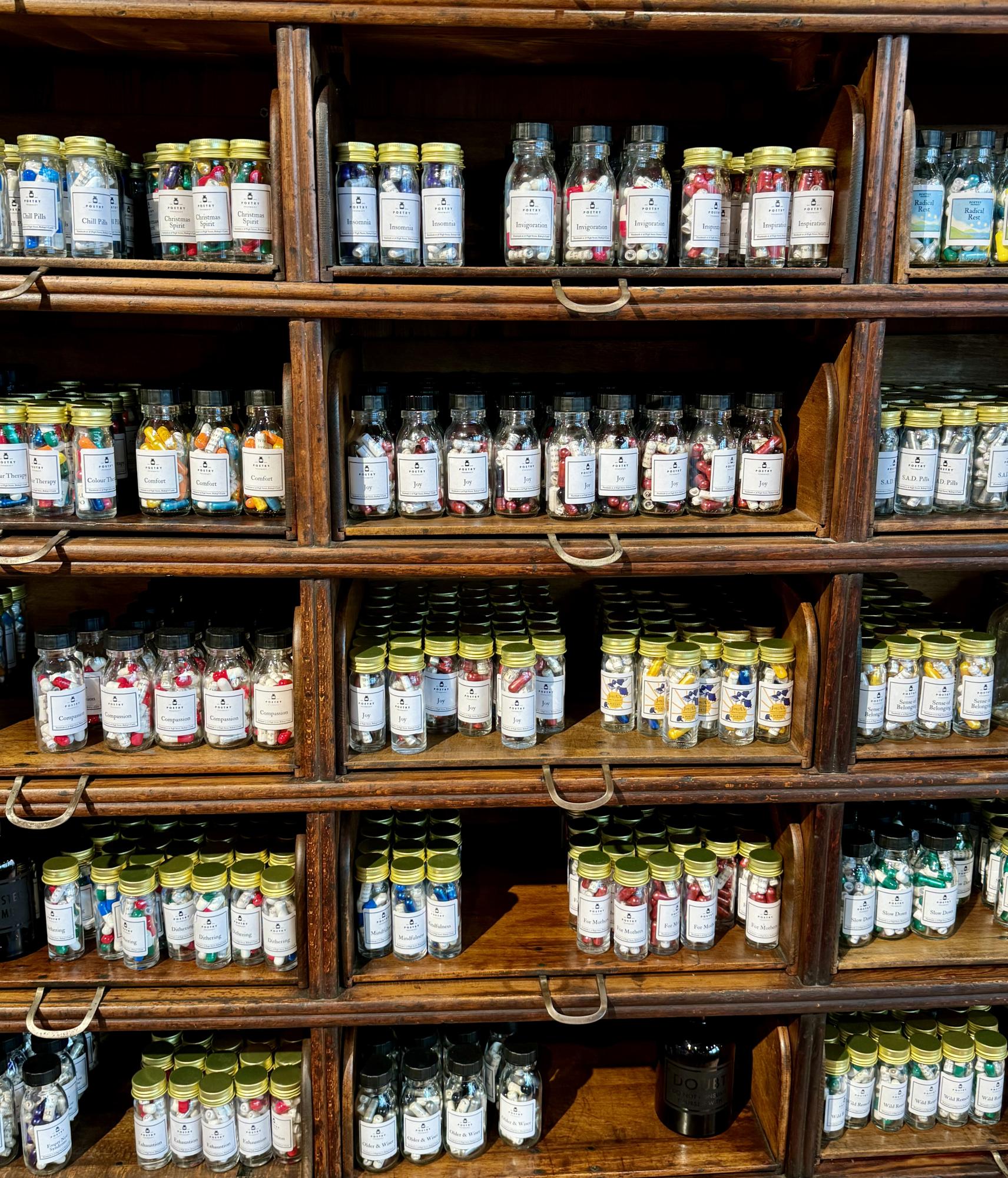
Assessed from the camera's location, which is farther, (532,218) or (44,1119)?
(44,1119)

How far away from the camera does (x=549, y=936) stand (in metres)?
1.89

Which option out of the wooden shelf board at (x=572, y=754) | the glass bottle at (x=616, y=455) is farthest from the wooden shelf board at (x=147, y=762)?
the glass bottle at (x=616, y=455)

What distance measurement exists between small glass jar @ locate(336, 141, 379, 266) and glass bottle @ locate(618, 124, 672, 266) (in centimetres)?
39

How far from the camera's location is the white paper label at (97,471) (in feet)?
5.51

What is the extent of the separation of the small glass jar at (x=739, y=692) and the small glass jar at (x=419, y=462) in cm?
55

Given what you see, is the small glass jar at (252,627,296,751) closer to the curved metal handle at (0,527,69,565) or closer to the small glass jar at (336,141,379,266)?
the curved metal handle at (0,527,69,565)

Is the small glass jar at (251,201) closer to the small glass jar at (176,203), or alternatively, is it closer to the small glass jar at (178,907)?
the small glass jar at (176,203)

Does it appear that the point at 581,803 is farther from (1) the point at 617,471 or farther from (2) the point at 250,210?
(2) the point at 250,210

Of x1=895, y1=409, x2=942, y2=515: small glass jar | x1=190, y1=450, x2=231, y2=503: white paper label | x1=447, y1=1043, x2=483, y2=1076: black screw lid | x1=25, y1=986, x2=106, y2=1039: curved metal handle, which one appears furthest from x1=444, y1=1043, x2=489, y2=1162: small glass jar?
x1=895, y1=409, x2=942, y2=515: small glass jar

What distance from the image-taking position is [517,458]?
5.66ft

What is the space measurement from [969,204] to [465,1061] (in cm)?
163

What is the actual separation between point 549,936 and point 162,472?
1044 millimetres

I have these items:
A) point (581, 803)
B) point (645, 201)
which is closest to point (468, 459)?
point (645, 201)

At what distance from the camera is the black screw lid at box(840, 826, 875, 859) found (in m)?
1.85
